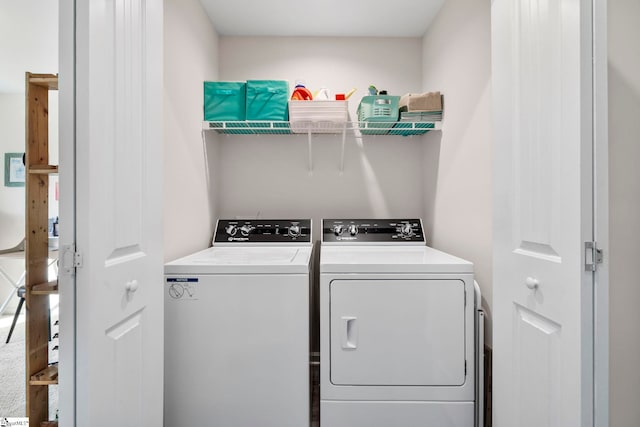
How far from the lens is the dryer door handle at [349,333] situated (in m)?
1.58

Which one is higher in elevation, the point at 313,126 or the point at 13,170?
the point at 313,126

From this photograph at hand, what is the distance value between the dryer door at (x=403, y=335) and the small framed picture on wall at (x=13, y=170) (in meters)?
1.28

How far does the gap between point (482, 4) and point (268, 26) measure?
4.57 feet

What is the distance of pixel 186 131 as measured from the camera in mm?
1903

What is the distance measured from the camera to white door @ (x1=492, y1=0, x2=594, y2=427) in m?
0.88

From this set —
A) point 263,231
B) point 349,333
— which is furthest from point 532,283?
point 263,231

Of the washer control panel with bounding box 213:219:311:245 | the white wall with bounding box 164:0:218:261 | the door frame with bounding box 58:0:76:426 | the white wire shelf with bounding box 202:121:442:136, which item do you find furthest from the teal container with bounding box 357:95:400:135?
the door frame with bounding box 58:0:76:426

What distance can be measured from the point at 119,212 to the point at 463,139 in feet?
5.76

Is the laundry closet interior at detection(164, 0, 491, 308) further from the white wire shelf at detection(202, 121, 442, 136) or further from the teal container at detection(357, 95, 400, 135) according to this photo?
the teal container at detection(357, 95, 400, 135)

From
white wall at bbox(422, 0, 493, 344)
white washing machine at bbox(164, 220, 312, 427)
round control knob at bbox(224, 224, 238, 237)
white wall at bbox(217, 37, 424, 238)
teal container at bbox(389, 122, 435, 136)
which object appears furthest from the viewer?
white wall at bbox(217, 37, 424, 238)

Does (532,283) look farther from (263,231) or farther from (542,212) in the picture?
(263,231)

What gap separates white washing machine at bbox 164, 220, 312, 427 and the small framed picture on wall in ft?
2.51

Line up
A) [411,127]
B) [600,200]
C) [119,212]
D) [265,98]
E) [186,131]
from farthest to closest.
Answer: [411,127], [265,98], [186,131], [119,212], [600,200]

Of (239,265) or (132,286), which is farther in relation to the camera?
(239,265)
